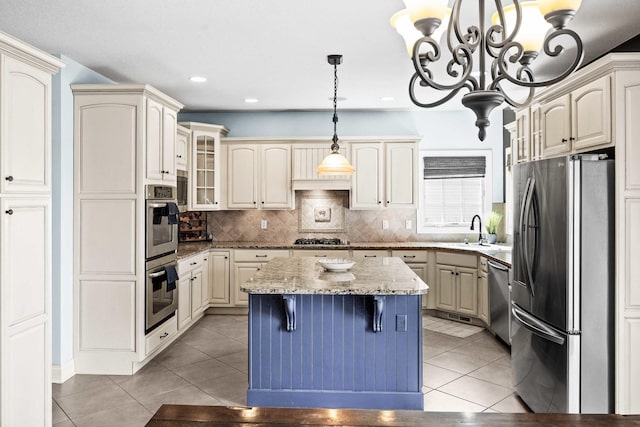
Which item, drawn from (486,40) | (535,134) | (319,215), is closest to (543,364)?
(535,134)

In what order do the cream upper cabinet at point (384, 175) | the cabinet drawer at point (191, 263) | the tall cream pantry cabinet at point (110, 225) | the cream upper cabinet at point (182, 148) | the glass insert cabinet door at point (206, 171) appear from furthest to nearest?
the cream upper cabinet at point (384, 175) → the glass insert cabinet door at point (206, 171) → the cream upper cabinet at point (182, 148) → the cabinet drawer at point (191, 263) → the tall cream pantry cabinet at point (110, 225)

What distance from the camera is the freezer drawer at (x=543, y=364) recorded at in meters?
2.76

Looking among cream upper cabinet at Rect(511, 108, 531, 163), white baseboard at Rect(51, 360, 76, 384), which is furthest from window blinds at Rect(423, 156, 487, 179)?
white baseboard at Rect(51, 360, 76, 384)

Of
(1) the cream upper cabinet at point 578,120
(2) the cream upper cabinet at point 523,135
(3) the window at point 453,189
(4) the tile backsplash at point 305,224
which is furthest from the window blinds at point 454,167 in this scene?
(1) the cream upper cabinet at point 578,120

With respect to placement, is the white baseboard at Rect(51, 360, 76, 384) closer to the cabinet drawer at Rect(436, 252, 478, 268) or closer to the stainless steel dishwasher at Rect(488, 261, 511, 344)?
the stainless steel dishwasher at Rect(488, 261, 511, 344)

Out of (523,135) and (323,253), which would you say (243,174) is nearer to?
(323,253)

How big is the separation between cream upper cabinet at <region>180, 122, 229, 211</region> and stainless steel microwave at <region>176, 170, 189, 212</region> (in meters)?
0.05

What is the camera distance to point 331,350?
3307 mm

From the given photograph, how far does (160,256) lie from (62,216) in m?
0.86

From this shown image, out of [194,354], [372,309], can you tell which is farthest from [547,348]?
[194,354]

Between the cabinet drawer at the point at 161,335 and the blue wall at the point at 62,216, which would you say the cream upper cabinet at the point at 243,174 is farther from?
the blue wall at the point at 62,216

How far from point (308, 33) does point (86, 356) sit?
10.4ft

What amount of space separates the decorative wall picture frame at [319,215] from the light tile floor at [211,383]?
6.50ft

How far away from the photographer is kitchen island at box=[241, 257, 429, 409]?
3268 mm
